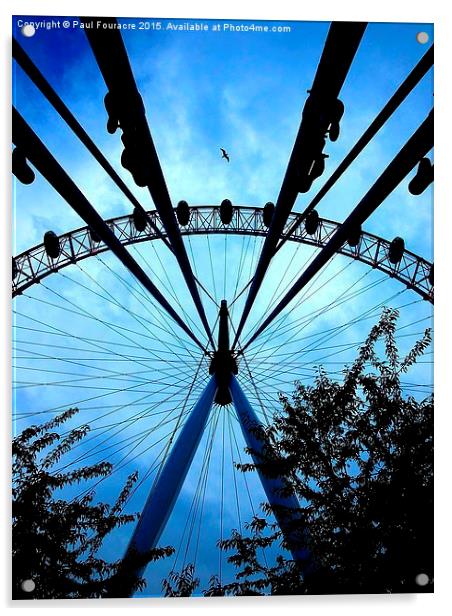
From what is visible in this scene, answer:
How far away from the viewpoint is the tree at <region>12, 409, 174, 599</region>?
653 cm

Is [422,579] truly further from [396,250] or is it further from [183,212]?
[183,212]

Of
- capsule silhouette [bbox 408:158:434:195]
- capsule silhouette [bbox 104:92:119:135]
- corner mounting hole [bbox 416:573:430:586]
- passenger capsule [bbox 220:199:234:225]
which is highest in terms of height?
capsule silhouette [bbox 104:92:119:135]

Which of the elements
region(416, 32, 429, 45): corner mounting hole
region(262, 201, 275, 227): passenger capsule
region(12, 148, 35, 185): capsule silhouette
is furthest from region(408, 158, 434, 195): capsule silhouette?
region(12, 148, 35, 185): capsule silhouette

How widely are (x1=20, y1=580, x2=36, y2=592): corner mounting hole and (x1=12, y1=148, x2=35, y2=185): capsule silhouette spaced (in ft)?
15.4

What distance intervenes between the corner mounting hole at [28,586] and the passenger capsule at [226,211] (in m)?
5.82

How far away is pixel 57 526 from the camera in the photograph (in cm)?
699

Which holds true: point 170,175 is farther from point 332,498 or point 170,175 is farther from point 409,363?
point 332,498

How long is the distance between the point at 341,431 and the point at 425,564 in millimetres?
1807

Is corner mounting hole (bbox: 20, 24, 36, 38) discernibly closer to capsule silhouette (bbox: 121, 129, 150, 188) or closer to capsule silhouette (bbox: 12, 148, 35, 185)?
capsule silhouette (bbox: 12, 148, 35, 185)

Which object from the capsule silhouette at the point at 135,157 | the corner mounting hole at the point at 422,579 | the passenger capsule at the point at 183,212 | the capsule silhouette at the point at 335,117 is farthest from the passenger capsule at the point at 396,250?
the corner mounting hole at the point at 422,579

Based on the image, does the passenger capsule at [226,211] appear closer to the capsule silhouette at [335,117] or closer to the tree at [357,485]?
the capsule silhouette at [335,117]

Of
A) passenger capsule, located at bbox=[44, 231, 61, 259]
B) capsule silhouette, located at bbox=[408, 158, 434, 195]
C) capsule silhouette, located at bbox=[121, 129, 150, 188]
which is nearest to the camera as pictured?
capsule silhouette, located at bbox=[121, 129, 150, 188]
